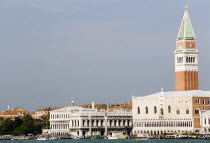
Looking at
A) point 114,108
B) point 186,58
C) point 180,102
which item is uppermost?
point 186,58

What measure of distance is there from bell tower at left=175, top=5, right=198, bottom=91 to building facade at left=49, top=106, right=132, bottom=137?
1284 centimetres

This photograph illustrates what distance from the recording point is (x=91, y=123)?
498 feet

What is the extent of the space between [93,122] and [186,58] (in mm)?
22197

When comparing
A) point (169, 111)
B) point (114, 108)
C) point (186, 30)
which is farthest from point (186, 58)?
point (114, 108)

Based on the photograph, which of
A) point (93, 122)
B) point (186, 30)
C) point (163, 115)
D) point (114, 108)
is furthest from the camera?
point (114, 108)

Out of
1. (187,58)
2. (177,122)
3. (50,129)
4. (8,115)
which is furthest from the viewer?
(8,115)

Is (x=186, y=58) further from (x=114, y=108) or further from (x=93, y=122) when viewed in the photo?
(x=114, y=108)

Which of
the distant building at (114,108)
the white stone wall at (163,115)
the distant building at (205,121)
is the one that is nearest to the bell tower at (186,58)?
the white stone wall at (163,115)

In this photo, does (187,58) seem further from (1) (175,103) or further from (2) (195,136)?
(2) (195,136)

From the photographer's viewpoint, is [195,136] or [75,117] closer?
[195,136]

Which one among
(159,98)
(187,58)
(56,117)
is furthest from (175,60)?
(56,117)

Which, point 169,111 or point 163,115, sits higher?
point 169,111

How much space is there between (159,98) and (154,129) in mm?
6288

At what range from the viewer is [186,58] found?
151m
